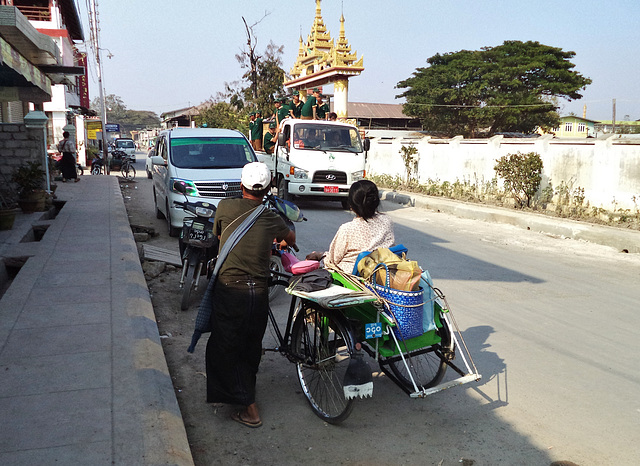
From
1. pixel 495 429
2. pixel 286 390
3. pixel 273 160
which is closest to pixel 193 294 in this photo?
pixel 286 390

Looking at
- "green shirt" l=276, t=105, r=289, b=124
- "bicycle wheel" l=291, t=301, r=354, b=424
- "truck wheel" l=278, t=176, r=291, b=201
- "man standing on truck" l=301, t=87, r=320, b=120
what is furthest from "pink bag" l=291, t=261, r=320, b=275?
"green shirt" l=276, t=105, r=289, b=124

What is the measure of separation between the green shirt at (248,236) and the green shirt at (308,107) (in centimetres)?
1358

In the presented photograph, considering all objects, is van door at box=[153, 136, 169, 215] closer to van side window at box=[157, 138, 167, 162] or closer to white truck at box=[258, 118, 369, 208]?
van side window at box=[157, 138, 167, 162]

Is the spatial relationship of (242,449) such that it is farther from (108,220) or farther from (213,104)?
(213,104)

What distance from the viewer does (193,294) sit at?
20.1 feet

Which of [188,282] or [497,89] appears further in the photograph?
[497,89]

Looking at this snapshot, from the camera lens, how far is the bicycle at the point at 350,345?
3316mm

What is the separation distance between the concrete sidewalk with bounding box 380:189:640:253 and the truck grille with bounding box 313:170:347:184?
2715mm

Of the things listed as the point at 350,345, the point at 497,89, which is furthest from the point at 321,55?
the point at 497,89

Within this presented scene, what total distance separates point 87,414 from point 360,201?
2.16m

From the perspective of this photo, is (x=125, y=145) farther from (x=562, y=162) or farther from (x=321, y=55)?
(x=562, y=162)

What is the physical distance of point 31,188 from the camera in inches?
437

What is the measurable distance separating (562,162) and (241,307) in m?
11.6

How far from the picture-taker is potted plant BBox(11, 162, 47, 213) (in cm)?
1089
